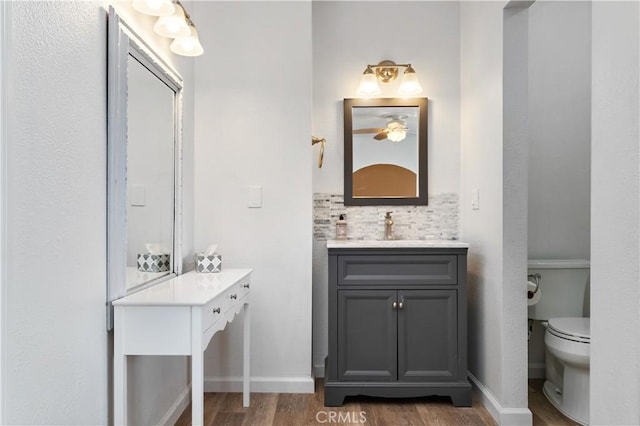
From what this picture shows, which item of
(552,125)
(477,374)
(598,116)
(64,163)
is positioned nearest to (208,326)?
(64,163)

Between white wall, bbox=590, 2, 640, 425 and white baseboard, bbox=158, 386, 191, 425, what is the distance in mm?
1802

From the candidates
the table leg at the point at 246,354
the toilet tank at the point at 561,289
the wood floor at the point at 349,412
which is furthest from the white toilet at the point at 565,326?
the table leg at the point at 246,354

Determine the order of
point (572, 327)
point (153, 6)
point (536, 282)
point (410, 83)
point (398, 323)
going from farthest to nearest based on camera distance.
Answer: point (410, 83) < point (536, 282) < point (398, 323) < point (572, 327) < point (153, 6)

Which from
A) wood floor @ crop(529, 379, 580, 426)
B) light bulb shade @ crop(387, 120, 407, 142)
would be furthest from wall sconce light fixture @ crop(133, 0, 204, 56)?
wood floor @ crop(529, 379, 580, 426)

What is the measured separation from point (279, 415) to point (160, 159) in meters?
1.47

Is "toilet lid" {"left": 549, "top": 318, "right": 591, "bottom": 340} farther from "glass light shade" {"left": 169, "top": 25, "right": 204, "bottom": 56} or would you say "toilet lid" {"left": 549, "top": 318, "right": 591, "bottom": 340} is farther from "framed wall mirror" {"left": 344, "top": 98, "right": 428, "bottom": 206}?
"glass light shade" {"left": 169, "top": 25, "right": 204, "bottom": 56}

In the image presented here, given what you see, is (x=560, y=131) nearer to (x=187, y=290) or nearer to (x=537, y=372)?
(x=537, y=372)

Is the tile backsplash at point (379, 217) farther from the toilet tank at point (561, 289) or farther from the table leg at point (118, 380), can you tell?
the table leg at point (118, 380)

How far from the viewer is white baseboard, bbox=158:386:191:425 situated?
7.02 ft

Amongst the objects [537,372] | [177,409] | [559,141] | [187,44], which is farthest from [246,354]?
[559,141]

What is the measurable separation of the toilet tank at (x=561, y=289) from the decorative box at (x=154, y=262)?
2.10m

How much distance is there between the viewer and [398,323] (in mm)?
2479

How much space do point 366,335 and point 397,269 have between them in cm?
41

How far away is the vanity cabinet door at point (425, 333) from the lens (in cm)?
248
